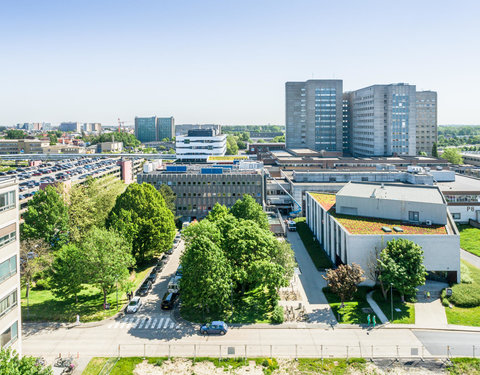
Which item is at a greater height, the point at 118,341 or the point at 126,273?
the point at 126,273

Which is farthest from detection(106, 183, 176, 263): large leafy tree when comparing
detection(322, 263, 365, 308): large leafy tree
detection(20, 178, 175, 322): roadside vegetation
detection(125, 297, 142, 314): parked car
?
detection(322, 263, 365, 308): large leafy tree

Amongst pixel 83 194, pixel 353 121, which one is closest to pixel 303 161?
pixel 353 121

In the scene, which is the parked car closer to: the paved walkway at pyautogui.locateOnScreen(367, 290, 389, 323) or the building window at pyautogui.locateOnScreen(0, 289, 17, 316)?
the building window at pyautogui.locateOnScreen(0, 289, 17, 316)

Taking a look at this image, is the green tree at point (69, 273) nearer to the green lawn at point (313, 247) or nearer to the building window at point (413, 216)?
the green lawn at point (313, 247)

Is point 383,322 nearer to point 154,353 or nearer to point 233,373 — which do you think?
point 233,373

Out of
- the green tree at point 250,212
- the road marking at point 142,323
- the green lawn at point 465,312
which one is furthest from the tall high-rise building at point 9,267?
the green lawn at point 465,312

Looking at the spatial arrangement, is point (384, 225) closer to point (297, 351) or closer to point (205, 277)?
point (297, 351)
